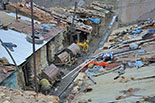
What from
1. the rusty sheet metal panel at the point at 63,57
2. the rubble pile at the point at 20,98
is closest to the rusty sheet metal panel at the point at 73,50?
the rusty sheet metal panel at the point at 63,57

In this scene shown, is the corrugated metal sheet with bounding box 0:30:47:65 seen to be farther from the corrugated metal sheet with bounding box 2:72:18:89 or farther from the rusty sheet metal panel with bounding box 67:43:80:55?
the rusty sheet metal panel with bounding box 67:43:80:55

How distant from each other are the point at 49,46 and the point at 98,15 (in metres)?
13.0

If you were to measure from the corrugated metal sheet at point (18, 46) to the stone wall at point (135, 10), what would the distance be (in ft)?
20.5

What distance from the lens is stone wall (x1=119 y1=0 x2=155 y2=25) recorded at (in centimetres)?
1341

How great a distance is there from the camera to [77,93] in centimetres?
641

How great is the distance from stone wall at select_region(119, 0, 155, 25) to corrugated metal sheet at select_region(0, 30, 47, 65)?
6246 millimetres

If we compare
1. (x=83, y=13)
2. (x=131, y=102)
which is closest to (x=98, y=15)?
(x=83, y=13)

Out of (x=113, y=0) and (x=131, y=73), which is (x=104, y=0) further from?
(x=131, y=73)

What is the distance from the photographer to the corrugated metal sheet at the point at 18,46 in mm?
11238

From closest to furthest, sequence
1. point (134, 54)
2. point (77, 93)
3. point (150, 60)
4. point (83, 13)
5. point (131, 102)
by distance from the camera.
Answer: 1. point (131, 102)
2. point (77, 93)
3. point (150, 60)
4. point (134, 54)
5. point (83, 13)

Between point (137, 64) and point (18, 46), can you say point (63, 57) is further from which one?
point (137, 64)

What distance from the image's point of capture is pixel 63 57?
17000mm

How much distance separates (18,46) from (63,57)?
194 inches

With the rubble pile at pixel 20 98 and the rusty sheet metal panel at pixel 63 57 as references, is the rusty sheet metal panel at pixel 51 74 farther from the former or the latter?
the rubble pile at pixel 20 98
